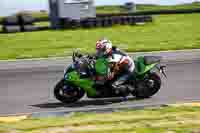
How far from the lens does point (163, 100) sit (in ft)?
39.2

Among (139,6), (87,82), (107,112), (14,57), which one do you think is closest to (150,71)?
(87,82)

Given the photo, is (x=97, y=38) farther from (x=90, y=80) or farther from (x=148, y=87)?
(x=90, y=80)

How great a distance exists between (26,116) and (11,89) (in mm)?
4226

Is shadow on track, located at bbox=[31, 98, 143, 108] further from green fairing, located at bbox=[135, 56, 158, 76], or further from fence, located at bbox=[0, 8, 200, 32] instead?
fence, located at bbox=[0, 8, 200, 32]

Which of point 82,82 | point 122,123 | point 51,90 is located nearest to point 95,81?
point 82,82

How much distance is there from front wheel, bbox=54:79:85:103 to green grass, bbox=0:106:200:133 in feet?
7.50

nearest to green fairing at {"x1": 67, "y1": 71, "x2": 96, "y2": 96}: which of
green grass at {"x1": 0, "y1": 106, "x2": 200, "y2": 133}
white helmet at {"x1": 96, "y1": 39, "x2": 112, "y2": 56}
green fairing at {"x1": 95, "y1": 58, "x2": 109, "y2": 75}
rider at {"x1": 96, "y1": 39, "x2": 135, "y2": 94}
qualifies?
green fairing at {"x1": 95, "y1": 58, "x2": 109, "y2": 75}

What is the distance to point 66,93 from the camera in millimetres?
12102

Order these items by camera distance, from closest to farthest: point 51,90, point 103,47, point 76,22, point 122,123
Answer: point 122,123 → point 103,47 → point 51,90 → point 76,22

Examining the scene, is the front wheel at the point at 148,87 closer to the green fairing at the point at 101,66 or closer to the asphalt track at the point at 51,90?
the asphalt track at the point at 51,90

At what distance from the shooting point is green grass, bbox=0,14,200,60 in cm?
2461

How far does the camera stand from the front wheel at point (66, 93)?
39.6 ft

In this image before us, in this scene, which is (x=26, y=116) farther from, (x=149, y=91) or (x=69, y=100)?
(x=149, y=91)

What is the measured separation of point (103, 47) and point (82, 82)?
84 centimetres
